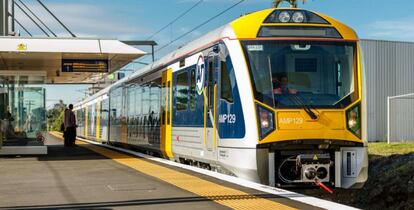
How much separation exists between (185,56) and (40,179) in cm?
473

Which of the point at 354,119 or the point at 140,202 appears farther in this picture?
the point at 354,119

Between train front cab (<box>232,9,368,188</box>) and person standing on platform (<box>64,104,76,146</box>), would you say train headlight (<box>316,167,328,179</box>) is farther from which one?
person standing on platform (<box>64,104,76,146</box>)

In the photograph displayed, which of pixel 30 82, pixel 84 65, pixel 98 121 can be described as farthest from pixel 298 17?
pixel 98 121

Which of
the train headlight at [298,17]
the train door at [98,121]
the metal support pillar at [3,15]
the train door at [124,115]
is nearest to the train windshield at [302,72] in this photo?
the train headlight at [298,17]

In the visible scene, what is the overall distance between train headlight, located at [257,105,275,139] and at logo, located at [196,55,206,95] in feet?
8.53

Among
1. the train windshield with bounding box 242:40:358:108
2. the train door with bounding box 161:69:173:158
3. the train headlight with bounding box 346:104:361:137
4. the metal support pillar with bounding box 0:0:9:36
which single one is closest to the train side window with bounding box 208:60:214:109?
the train windshield with bounding box 242:40:358:108

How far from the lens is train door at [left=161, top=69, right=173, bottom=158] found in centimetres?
1593

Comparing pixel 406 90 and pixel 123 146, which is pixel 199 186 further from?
pixel 406 90

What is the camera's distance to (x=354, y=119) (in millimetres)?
10789

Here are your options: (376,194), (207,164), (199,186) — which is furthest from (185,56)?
(376,194)

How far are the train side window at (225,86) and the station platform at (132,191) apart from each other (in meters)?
1.52

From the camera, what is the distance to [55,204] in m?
8.38

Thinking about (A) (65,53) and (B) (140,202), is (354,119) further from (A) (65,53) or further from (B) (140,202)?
(A) (65,53)

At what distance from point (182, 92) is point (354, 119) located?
5157mm
